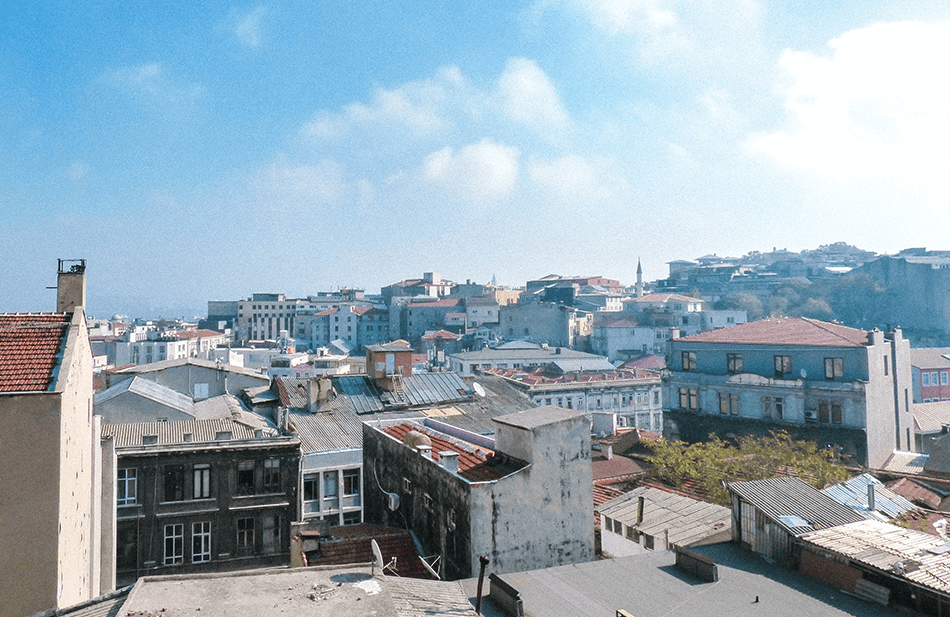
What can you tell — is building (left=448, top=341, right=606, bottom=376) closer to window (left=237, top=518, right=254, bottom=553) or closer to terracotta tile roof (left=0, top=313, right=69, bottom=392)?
window (left=237, top=518, right=254, bottom=553)

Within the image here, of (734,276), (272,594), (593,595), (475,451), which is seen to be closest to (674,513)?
(475,451)

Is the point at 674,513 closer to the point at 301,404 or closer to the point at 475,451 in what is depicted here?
the point at 475,451

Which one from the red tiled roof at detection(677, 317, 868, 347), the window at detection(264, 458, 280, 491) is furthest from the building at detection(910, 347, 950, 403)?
the window at detection(264, 458, 280, 491)

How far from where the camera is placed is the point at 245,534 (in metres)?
26.6

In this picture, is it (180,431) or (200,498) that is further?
(180,431)

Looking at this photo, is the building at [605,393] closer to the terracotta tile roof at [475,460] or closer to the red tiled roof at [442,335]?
the red tiled roof at [442,335]

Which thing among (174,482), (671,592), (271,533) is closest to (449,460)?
(671,592)

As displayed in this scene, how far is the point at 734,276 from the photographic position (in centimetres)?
15800

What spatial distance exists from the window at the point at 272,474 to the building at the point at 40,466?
42.7ft

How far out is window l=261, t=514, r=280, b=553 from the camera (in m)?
26.9

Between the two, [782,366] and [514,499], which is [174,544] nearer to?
[514,499]

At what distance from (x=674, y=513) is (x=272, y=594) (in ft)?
38.2

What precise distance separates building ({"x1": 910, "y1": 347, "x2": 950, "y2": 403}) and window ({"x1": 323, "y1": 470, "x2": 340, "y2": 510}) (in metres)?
63.1

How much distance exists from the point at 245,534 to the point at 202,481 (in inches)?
109
